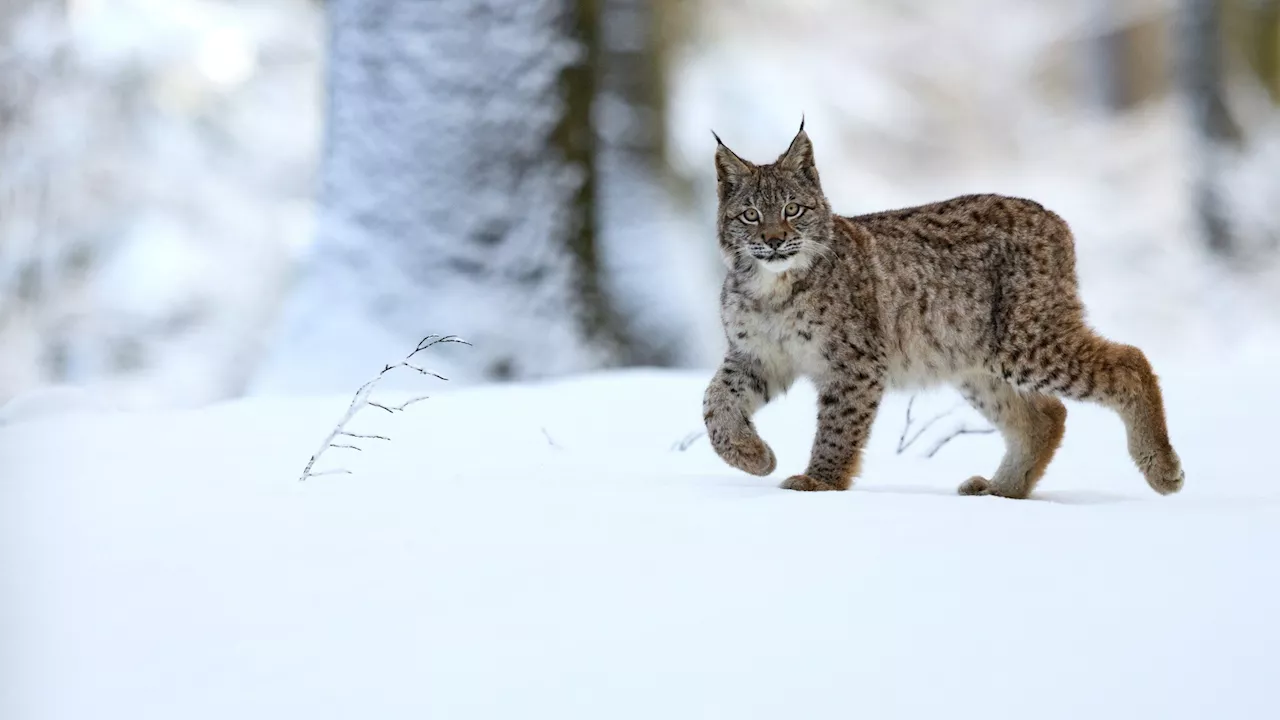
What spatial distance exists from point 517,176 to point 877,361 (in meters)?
2.53

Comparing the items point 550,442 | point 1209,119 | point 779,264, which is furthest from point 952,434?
point 1209,119

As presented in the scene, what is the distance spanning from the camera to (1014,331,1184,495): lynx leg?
390 centimetres

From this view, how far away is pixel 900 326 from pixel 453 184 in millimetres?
2545

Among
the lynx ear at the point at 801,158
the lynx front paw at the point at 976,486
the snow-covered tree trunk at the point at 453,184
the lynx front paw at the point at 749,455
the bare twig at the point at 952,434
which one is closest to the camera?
the lynx front paw at the point at 749,455

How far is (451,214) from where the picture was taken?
6055mm

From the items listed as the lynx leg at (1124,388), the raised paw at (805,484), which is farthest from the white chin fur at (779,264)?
the lynx leg at (1124,388)

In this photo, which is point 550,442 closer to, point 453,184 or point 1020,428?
point 1020,428

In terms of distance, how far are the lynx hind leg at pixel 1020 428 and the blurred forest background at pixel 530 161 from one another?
193cm

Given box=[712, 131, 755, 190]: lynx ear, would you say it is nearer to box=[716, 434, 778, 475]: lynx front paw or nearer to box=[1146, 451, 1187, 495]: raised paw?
box=[716, 434, 778, 475]: lynx front paw

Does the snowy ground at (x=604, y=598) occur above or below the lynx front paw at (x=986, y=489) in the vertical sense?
above

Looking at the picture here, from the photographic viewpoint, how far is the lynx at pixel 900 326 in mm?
3902

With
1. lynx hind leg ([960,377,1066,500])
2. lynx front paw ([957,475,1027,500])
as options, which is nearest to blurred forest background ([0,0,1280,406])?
lynx hind leg ([960,377,1066,500])

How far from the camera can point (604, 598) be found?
250cm

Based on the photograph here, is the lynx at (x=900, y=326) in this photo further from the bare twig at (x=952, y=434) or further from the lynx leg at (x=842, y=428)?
the bare twig at (x=952, y=434)
